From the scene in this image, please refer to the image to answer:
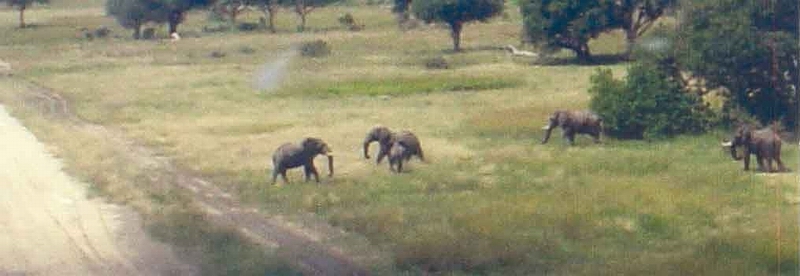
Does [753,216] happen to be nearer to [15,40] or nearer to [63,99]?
[63,99]

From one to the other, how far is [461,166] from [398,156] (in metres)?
1.17

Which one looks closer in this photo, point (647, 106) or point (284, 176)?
point (284, 176)

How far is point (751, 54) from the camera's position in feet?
102

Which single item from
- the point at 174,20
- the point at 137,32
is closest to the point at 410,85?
the point at 174,20

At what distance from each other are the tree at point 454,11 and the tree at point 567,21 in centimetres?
812

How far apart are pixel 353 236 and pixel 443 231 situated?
1.16 m

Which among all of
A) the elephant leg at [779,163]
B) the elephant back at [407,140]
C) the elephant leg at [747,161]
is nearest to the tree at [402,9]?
the elephant back at [407,140]

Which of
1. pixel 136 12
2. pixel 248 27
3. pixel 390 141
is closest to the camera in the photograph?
pixel 390 141

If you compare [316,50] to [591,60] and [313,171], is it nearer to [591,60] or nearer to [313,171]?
[591,60]

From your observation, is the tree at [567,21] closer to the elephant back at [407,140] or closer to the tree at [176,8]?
the tree at [176,8]

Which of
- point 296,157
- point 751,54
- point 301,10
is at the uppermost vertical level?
point 751,54

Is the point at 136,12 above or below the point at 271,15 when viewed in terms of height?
above

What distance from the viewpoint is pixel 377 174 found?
25922mm

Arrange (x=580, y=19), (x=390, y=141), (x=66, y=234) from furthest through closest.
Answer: (x=580, y=19), (x=390, y=141), (x=66, y=234)
